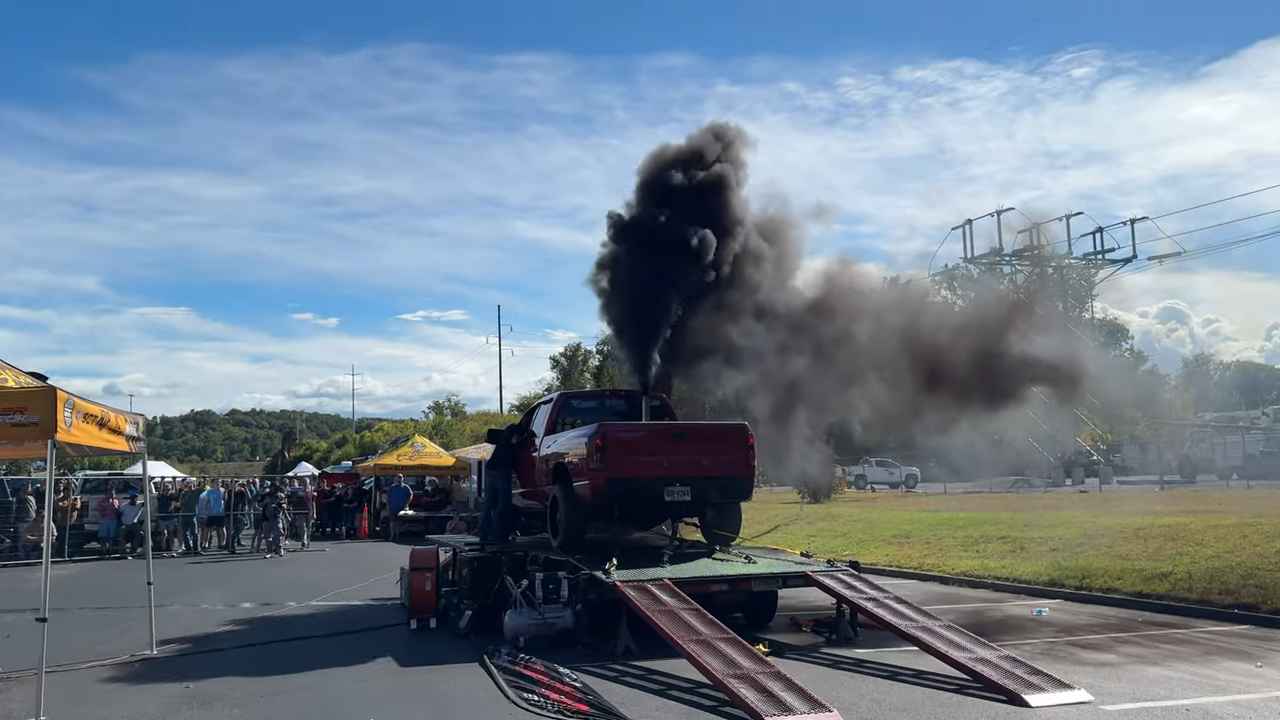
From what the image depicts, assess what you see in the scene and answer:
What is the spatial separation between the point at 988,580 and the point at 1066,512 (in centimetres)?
1098

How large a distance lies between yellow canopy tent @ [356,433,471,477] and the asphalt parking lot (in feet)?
40.0

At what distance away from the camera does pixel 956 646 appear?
795 cm

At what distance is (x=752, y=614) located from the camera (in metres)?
10.3

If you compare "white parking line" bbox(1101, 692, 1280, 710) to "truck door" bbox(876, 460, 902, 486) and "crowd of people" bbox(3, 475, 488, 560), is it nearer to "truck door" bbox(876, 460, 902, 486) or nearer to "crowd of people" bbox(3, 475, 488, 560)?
"crowd of people" bbox(3, 475, 488, 560)

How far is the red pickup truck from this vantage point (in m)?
9.51

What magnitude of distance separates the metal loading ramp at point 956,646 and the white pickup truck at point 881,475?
3823 cm

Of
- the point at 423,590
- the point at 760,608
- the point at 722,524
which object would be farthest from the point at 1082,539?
the point at 423,590

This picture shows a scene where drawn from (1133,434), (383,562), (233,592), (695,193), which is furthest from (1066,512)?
(1133,434)

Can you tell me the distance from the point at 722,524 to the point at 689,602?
8.13ft

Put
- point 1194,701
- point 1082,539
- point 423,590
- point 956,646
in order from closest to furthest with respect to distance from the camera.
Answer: point 1194,701 → point 956,646 → point 423,590 → point 1082,539

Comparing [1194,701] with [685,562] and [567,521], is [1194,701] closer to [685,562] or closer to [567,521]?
[685,562]

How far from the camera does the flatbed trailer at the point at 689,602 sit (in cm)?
699

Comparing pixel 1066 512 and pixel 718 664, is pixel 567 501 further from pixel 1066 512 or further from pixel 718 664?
pixel 1066 512

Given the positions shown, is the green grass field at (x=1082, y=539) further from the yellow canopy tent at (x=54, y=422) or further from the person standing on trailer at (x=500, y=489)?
the yellow canopy tent at (x=54, y=422)
